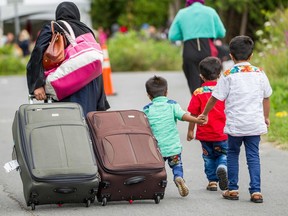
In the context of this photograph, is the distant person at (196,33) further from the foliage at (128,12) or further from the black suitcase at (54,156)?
the foliage at (128,12)

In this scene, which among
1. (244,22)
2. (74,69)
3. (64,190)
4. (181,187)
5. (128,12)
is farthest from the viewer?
(128,12)

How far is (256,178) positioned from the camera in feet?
27.9

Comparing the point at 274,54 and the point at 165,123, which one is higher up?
the point at 165,123

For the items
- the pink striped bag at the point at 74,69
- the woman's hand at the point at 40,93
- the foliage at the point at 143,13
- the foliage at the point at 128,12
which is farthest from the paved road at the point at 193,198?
the foliage at the point at 128,12

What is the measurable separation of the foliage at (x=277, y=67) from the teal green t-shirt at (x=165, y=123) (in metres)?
4.12

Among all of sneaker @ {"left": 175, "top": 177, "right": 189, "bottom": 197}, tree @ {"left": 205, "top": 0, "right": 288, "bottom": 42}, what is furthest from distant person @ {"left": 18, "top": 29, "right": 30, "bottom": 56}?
sneaker @ {"left": 175, "top": 177, "right": 189, "bottom": 197}

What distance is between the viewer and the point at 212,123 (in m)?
9.02

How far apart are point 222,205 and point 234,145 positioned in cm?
52

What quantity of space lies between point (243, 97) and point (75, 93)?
1505 millimetres

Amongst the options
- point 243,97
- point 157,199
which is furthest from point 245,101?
point 157,199

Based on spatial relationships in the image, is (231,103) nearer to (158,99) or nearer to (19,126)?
(158,99)

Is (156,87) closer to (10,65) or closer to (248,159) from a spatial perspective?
(248,159)

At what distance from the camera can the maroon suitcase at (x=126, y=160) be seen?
812 centimetres

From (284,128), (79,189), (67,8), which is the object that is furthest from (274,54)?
(79,189)
